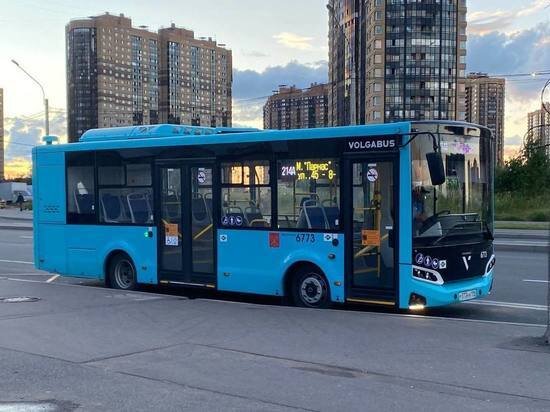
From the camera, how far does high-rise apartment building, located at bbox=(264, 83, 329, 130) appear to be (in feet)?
150

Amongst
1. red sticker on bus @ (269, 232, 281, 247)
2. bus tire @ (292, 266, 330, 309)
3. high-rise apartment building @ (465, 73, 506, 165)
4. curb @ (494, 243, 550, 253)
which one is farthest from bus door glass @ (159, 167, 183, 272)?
high-rise apartment building @ (465, 73, 506, 165)

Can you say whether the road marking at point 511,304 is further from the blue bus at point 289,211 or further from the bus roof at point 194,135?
the bus roof at point 194,135

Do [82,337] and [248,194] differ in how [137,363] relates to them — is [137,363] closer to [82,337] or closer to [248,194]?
[82,337]

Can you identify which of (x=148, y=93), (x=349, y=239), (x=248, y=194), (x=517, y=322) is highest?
(x=148, y=93)

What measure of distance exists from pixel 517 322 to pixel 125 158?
760cm

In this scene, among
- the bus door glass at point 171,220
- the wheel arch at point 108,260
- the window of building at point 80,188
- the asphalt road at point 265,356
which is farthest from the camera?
the window of building at point 80,188

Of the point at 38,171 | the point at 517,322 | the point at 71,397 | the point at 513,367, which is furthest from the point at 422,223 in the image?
the point at 38,171

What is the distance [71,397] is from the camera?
5.62m

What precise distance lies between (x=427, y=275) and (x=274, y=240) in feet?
8.60

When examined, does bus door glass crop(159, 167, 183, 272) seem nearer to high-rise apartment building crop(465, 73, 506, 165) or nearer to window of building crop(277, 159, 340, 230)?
window of building crop(277, 159, 340, 230)

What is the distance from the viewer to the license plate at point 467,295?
9.51m

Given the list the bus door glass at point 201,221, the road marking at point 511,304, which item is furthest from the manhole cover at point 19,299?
the road marking at point 511,304

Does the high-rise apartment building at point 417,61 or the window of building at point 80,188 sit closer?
the window of building at point 80,188

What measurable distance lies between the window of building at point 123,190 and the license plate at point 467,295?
588cm
